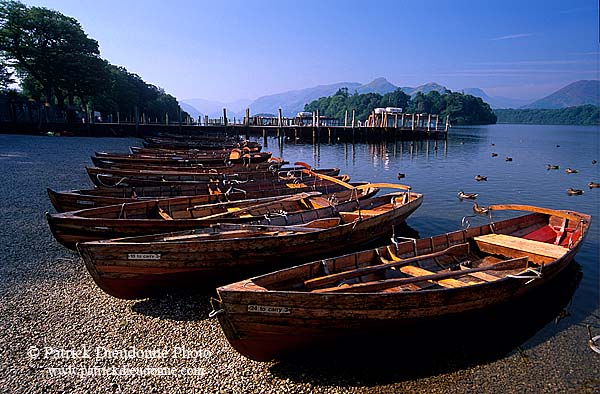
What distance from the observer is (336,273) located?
6.68 meters

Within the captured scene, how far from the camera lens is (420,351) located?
6.40 m

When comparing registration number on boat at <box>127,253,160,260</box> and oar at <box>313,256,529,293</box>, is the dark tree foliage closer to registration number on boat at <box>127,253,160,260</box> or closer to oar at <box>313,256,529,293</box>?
oar at <box>313,256,529,293</box>

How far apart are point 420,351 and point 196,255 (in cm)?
445

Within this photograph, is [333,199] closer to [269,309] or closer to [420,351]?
[420,351]

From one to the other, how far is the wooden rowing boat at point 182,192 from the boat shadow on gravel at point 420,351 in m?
6.70

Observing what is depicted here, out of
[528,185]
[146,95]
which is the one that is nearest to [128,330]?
[528,185]

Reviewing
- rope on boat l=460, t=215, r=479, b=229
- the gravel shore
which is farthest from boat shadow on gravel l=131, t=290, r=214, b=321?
rope on boat l=460, t=215, r=479, b=229

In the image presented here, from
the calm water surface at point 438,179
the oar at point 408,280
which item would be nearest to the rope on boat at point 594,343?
the calm water surface at point 438,179

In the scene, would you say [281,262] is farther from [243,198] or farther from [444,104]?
[444,104]

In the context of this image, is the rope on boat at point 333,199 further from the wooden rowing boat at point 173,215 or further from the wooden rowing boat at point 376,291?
the wooden rowing boat at point 376,291

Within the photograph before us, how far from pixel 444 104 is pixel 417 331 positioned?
6815 inches

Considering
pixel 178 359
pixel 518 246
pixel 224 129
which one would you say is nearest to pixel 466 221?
pixel 518 246

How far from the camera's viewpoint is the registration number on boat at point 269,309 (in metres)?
5.09

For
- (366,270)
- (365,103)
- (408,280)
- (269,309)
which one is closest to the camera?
(269,309)
